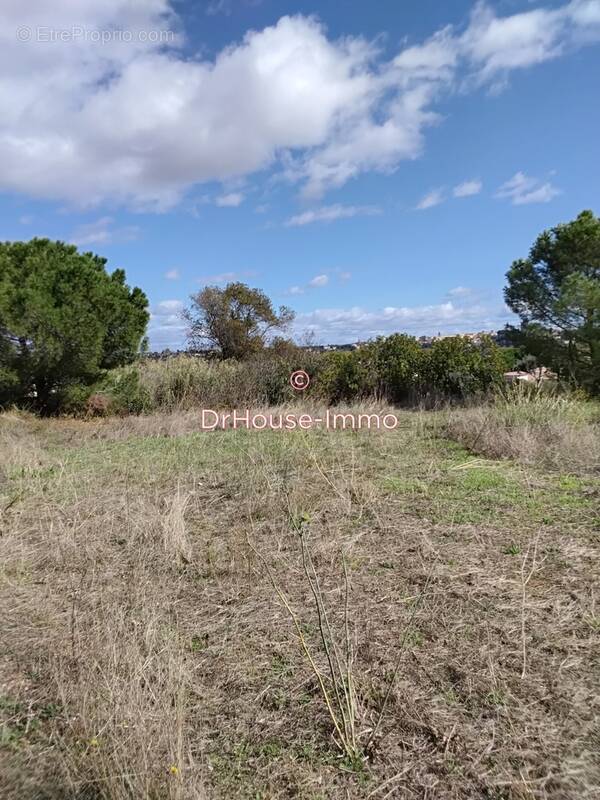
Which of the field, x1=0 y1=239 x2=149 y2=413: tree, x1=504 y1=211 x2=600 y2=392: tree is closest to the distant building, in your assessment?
x1=504 y1=211 x2=600 y2=392: tree

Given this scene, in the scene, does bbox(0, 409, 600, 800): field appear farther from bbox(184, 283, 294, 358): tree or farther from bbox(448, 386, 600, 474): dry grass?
bbox(184, 283, 294, 358): tree

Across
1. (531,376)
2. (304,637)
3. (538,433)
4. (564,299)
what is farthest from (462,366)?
(304,637)

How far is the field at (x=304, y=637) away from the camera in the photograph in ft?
4.96

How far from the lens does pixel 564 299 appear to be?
9.02 meters

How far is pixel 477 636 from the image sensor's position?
2.13m

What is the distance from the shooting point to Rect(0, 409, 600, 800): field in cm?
151

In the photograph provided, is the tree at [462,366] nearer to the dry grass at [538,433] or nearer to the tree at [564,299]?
the tree at [564,299]

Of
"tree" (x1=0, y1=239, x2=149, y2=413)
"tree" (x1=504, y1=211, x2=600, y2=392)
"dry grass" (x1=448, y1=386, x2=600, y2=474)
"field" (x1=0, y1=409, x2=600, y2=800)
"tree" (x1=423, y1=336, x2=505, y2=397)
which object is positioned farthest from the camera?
"tree" (x1=423, y1=336, x2=505, y2=397)

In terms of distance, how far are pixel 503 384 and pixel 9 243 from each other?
29.8 ft

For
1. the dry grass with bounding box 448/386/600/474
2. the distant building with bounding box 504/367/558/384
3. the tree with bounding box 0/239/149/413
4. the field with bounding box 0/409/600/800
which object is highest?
the tree with bounding box 0/239/149/413

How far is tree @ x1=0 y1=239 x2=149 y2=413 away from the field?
454cm

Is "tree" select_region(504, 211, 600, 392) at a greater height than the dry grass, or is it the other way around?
"tree" select_region(504, 211, 600, 392)

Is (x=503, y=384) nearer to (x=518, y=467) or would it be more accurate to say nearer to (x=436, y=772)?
(x=518, y=467)

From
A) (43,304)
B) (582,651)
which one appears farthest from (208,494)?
(43,304)
